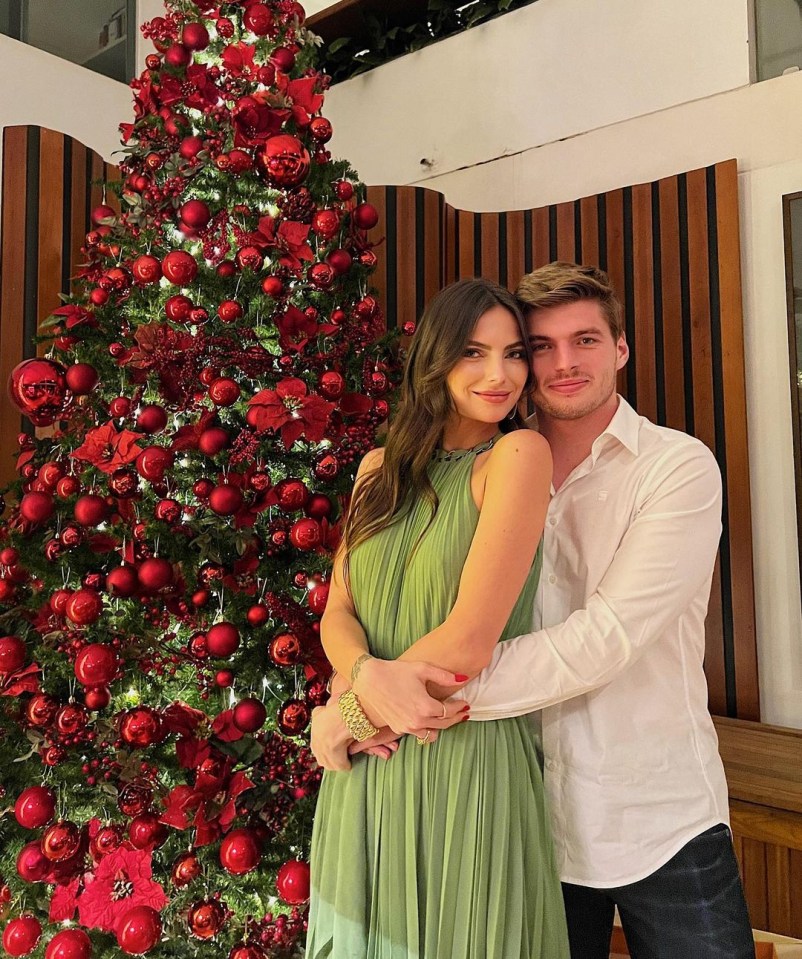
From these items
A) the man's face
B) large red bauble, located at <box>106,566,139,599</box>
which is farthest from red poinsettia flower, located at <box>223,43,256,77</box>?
large red bauble, located at <box>106,566,139,599</box>

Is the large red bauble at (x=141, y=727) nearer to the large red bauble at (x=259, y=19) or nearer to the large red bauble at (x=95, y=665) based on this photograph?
the large red bauble at (x=95, y=665)

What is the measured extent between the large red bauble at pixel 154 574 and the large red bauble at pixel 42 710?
0.96 feet

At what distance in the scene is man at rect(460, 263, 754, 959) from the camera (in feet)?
4.15

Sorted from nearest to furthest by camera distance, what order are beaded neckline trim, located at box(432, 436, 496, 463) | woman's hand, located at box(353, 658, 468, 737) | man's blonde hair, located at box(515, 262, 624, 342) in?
woman's hand, located at box(353, 658, 468, 737) → beaded neckline trim, located at box(432, 436, 496, 463) → man's blonde hair, located at box(515, 262, 624, 342)

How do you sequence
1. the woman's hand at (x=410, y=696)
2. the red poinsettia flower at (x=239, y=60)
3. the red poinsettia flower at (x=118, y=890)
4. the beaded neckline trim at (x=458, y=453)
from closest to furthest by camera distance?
the woman's hand at (x=410, y=696)
the beaded neckline trim at (x=458, y=453)
the red poinsettia flower at (x=118, y=890)
the red poinsettia flower at (x=239, y=60)

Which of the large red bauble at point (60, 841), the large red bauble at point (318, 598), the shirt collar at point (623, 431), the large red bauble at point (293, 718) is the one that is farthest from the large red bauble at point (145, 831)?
the shirt collar at point (623, 431)

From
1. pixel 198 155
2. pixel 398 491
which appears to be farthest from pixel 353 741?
pixel 198 155

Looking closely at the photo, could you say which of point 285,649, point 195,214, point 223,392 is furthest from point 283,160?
point 285,649

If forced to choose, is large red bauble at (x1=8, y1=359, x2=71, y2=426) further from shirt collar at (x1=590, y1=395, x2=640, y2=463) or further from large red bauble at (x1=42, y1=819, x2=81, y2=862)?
shirt collar at (x1=590, y1=395, x2=640, y2=463)

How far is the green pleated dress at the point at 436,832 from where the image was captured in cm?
120

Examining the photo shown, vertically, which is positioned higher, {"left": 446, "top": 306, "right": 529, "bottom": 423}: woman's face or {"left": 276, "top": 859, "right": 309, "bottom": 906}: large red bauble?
{"left": 446, "top": 306, "right": 529, "bottom": 423}: woman's face

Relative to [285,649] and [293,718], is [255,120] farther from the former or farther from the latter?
[293,718]

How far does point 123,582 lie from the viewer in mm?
1655

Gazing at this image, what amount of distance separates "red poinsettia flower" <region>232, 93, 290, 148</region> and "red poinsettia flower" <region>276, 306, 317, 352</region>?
430 mm
